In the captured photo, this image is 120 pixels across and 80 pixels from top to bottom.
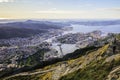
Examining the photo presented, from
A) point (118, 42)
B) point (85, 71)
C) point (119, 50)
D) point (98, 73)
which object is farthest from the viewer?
point (118, 42)

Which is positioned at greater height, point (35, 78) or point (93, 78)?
point (93, 78)

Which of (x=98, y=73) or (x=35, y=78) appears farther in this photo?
(x=35, y=78)

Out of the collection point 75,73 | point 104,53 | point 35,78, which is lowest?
point 35,78

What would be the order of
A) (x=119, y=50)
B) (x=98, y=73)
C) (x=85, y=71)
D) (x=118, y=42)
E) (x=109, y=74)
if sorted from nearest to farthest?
(x=109, y=74)
(x=98, y=73)
(x=85, y=71)
(x=119, y=50)
(x=118, y=42)

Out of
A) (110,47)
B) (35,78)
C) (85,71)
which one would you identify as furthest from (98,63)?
(35,78)

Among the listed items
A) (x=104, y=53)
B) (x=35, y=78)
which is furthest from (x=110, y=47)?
(x=35, y=78)

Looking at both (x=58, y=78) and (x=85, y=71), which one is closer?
(x=85, y=71)

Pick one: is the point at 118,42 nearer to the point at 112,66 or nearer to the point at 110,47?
the point at 110,47

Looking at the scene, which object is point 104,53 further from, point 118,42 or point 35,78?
point 35,78

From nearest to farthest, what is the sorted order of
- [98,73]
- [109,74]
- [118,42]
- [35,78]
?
1. [109,74]
2. [98,73]
3. [118,42]
4. [35,78]
